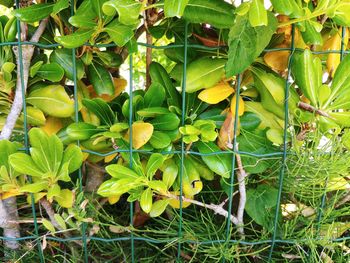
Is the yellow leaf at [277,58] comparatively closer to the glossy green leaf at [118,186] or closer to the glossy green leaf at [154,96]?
the glossy green leaf at [154,96]

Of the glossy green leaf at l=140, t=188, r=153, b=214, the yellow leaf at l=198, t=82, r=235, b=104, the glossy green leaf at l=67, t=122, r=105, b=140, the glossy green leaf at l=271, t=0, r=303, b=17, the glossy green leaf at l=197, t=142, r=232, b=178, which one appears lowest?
the glossy green leaf at l=140, t=188, r=153, b=214

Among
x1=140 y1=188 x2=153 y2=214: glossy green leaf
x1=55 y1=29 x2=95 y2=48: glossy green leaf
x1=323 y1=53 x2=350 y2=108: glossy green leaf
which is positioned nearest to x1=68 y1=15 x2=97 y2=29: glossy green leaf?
x1=55 y1=29 x2=95 y2=48: glossy green leaf

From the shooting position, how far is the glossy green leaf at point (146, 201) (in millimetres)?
1006

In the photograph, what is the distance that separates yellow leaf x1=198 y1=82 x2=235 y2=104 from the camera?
1019 millimetres

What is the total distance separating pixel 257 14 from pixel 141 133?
322 millimetres

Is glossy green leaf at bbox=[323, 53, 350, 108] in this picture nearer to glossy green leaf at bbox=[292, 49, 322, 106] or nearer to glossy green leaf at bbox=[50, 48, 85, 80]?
glossy green leaf at bbox=[292, 49, 322, 106]

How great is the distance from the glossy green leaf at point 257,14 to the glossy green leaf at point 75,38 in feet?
0.93

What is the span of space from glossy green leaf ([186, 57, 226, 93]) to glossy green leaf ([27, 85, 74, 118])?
0.24 meters

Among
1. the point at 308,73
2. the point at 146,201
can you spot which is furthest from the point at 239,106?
the point at 146,201

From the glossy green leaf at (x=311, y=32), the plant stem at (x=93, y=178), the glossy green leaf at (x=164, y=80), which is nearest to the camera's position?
the glossy green leaf at (x=311, y=32)

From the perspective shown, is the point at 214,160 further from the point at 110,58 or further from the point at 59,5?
the point at 59,5

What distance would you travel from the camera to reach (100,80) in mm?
1037

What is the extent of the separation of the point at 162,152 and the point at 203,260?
0.30 m

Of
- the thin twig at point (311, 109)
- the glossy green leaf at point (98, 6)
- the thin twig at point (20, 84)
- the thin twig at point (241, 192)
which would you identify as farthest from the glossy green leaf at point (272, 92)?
the thin twig at point (20, 84)
